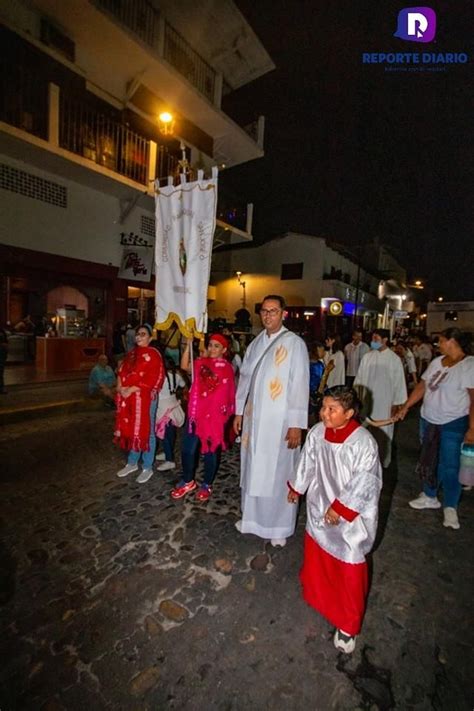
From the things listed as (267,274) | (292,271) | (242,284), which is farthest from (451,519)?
(267,274)

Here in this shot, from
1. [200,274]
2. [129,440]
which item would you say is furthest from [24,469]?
[200,274]

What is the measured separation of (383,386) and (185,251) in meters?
3.37

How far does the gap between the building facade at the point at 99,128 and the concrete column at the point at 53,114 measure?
0.03 metres

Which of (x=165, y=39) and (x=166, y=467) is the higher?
(x=165, y=39)

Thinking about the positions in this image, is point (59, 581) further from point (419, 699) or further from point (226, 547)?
point (419, 699)

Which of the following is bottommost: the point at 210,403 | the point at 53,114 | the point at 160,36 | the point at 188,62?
the point at 210,403

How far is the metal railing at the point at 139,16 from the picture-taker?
10.5 meters

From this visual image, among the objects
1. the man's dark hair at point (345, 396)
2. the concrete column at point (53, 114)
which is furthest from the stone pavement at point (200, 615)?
the concrete column at point (53, 114)

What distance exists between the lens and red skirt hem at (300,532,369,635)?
210 centimetres

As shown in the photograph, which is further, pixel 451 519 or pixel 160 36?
pixel 160 36

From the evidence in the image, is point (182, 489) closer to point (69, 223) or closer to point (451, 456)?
point (451, 456)

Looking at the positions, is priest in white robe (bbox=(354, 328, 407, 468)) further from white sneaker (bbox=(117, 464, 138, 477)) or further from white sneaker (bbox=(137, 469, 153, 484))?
white sneaker (bbox=(117, 464, 138, 477))

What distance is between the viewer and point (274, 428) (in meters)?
3.07

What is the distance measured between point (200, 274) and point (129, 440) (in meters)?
2.38
